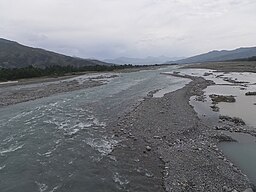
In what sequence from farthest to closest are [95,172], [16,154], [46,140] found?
[46,140] < [16,154] < [95,172]

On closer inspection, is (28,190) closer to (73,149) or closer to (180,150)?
(73,149)

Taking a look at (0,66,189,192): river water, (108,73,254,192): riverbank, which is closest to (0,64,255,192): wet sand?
(108,73,254,192): riverbank

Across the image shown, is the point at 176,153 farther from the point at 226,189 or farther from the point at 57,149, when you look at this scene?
the point at 57,149

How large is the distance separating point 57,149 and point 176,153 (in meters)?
8.67

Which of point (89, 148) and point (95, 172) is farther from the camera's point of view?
point (89, 148)

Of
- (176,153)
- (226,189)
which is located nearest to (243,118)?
(176,153)

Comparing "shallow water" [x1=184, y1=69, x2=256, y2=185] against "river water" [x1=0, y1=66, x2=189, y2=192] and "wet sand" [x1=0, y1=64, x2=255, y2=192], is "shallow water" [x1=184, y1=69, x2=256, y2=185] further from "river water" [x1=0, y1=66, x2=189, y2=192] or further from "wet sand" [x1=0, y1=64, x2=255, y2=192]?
"river water" [x1=0, y1=66, x2=189, y2=192]

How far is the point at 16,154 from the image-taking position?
62.6 ft

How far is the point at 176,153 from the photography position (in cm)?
1845

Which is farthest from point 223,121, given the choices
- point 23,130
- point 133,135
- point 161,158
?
point 23,130

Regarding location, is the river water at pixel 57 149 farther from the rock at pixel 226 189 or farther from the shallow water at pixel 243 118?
the shallow water at pixel 243 118

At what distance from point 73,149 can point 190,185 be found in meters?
9.38

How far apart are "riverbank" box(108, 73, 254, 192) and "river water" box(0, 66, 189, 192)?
154 centimetres

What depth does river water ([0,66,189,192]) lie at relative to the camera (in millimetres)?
14992
